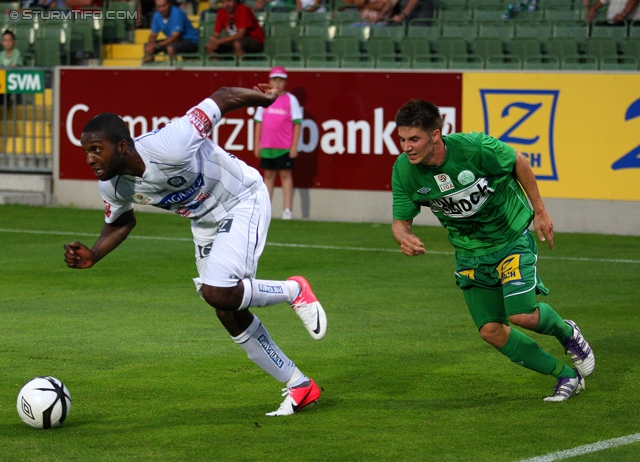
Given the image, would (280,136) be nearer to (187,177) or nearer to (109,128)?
(187,177)

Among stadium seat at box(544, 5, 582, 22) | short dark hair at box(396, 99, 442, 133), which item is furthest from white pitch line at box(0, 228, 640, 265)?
short dark hair at box(396, 99, 442, 133)

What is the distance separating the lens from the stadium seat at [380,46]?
17094 mm

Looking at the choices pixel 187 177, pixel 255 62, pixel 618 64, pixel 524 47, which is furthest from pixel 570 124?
A: pixel 187 177

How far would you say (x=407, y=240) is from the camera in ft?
19.1

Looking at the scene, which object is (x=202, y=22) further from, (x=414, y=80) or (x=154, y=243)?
(x=154, y=243)

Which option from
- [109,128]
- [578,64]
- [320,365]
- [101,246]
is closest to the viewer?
[109,128]

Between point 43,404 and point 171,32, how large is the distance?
546 inches

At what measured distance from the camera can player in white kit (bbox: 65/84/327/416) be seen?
561cm

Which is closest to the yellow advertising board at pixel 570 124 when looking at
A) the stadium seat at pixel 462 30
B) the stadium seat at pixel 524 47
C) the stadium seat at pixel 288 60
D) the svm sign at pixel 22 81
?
the stadium seat at pixel 524 47

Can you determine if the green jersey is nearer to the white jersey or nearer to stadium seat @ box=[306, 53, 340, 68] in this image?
the white jersey

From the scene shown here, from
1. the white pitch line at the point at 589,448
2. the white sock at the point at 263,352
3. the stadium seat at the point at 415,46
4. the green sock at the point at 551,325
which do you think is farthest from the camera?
the stadium seat at the point at 415,46

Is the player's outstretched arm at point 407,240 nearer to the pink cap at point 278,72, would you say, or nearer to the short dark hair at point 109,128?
the short dark hair at point 109,128

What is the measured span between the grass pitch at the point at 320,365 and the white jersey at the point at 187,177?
1.20 metres

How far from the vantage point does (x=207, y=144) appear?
6.03 m
